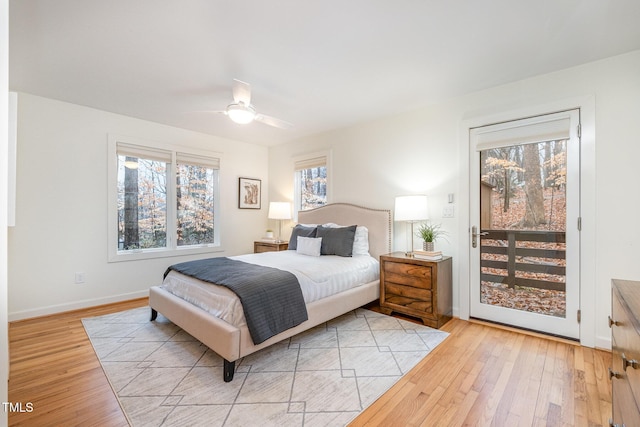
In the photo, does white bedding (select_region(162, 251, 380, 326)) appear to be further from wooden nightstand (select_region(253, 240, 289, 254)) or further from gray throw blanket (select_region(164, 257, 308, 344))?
wooden nightstand (select_region(253, 240, 289, 254))

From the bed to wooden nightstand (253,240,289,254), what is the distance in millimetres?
578

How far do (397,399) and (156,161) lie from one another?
13.9 ft

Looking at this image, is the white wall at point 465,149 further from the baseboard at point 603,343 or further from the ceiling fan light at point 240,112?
the ceiling fan light at point 240,112

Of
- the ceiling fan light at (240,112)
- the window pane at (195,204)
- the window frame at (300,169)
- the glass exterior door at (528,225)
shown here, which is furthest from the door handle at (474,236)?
the window pane at (195,204)

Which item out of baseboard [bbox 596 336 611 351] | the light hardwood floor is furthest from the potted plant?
baseboard [bbox 596 336 611 351]

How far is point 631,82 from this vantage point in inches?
92.0

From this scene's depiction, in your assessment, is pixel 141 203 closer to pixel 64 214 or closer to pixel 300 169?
pixel 64 214

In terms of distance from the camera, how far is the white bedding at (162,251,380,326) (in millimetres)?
2172

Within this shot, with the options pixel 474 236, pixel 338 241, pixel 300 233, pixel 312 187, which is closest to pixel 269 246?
pixel 300 233

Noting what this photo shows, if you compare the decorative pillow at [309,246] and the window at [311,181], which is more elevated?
the window at [311,181]

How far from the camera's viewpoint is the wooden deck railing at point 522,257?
8.82 feet

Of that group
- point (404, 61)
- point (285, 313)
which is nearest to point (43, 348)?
point (285, 313)

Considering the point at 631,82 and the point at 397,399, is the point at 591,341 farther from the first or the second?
the point at 631,82

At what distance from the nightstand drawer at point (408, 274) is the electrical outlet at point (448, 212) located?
0.74m
